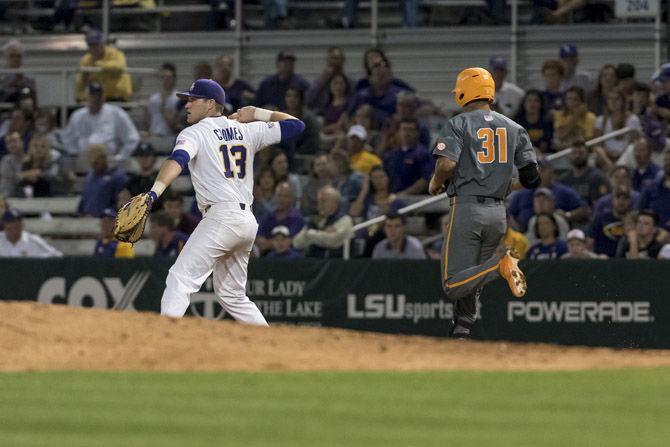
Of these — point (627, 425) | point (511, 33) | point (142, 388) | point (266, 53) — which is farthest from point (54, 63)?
point (627, 425)

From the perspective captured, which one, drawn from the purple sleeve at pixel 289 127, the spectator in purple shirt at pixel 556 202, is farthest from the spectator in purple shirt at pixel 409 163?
the purple sleeve at pixel 289 127

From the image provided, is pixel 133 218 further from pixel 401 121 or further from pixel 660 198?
pixel 401 121

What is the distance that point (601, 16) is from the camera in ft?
66.5

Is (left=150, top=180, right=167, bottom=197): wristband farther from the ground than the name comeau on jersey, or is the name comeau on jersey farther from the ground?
the name comeau on jersey

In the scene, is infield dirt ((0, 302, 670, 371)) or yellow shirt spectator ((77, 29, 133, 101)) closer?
infield dirt ((0, 302, 670, 371))

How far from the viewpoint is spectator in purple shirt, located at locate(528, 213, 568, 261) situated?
1526 centimetres

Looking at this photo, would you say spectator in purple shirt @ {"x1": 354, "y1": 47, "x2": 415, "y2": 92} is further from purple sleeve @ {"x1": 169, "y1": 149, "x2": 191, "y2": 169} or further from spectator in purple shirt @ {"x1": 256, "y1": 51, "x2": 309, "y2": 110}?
purple sleeve @ {"x1": 169, "y1": 149, "x2": 191, "y2": 169}

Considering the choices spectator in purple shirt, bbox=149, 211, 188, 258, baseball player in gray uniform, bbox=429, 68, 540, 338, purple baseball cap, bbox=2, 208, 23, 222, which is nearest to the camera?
baseball player in gray uniform, bbox=429, 68, 540, 338

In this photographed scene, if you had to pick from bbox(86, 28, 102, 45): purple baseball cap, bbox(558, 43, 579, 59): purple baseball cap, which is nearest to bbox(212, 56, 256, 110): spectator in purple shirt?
bbox(86, 28, 102, 45): purple baseball cap

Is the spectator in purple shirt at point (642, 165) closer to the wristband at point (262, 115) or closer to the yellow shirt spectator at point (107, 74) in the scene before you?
the wristband at point (262, 115)

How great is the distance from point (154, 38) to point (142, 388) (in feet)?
49.5

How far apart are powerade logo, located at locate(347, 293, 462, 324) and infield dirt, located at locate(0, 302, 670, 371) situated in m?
5.19

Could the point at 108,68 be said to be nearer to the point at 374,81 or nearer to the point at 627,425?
the point at 374,81

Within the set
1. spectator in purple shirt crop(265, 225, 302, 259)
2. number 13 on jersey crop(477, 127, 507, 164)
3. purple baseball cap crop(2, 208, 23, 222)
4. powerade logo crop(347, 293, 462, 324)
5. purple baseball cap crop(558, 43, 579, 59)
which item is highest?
purple baseball cap crop(558, 43, 579, 59)
